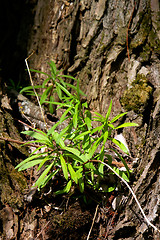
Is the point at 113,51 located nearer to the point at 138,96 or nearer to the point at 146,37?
the point at 146,37

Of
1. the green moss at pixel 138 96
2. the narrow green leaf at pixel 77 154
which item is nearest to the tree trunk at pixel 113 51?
the green moss at pixel 138 96

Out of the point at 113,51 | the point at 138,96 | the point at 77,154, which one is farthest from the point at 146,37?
the point at 77,154

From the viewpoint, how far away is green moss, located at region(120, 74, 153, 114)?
8.13 feet

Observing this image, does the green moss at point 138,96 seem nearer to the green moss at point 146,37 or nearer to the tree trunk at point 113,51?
the tree trunk at point 113,51

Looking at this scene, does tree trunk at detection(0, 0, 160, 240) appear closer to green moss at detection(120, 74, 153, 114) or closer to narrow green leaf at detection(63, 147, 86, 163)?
green moss at detection(120, 74, 153, 114)

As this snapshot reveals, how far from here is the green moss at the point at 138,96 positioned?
2479mm

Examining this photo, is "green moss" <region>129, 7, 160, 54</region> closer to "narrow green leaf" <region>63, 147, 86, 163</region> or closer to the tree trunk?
the tree trunk

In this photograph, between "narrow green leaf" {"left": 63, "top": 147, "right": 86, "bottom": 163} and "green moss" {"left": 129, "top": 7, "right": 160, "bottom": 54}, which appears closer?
"narrow green leaf" {"left": 63, "top": 147, "right": 86, "bottom": 163}

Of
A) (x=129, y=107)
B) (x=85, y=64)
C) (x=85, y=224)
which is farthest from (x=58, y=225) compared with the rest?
(x=85, y=64)

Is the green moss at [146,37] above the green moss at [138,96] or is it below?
above

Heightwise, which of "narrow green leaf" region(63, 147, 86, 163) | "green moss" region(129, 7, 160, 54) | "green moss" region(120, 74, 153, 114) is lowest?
"narrow green leaf" region(63, 147, 86, 163)

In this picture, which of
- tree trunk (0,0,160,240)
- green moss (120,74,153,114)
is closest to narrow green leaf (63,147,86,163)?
tree trunk (0,0,160,240)

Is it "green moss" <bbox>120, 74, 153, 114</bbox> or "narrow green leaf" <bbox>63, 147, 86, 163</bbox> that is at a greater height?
"green moss" <bbox>120, 74, 153, 114</bbox>

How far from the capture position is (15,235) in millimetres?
1830
